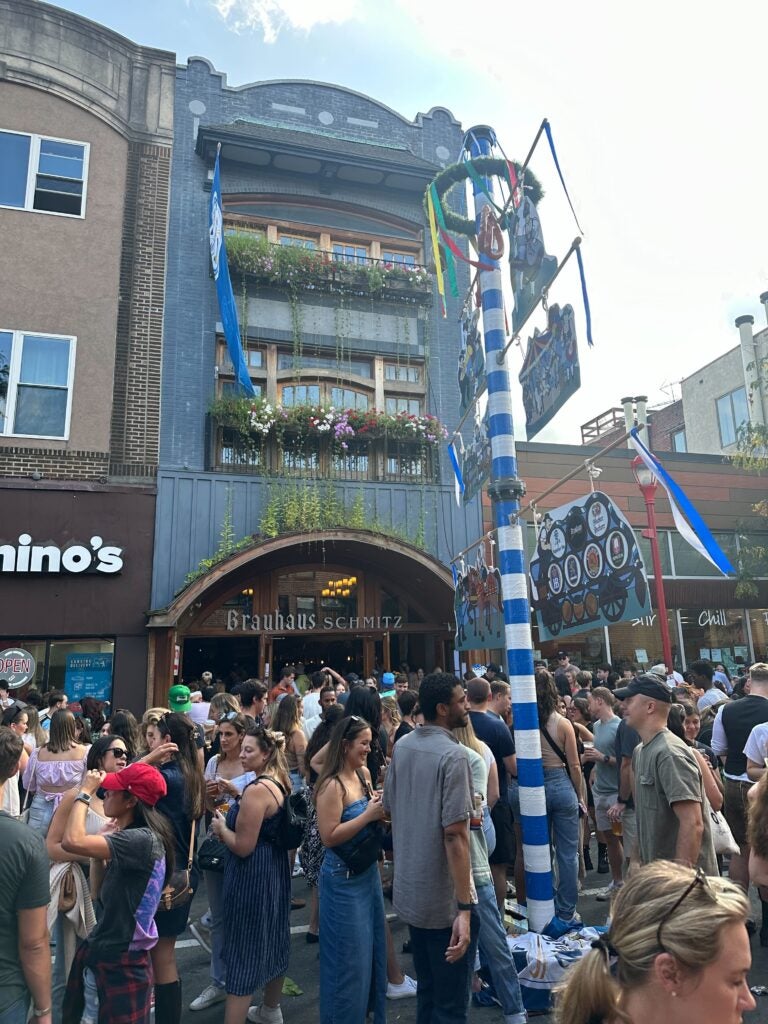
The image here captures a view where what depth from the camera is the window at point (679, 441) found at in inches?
1003

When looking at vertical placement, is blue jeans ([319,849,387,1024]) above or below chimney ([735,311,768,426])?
below

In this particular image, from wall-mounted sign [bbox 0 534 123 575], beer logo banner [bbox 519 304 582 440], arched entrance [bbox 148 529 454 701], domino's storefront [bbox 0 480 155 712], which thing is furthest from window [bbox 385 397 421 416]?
beer logo banner [bbox 519 304 582 440]

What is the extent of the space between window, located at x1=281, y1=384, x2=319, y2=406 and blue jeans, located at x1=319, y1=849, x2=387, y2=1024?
11.4 metres

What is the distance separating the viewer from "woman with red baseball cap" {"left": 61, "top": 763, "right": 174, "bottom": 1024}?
3.18m

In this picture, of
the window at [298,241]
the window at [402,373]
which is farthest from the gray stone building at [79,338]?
the window at [402,373]

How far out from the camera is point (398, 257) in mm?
16125

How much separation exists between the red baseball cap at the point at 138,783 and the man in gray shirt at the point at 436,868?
4.02ft

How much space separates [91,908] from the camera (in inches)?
169

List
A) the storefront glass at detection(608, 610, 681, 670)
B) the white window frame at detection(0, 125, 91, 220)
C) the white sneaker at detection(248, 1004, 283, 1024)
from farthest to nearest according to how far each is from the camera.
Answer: the storefront glass at detection(608, 610, 681, 670), the white window frame at detection(0, 125, 91, 220), the white sneaker at detection(248, 1004, 283, 1024)

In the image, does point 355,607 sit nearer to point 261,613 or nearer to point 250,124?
point 261,613

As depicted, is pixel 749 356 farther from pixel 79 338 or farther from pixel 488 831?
pixel 488 831

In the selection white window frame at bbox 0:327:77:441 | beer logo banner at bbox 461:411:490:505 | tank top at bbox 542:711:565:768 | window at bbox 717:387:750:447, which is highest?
window at bbox 717:387:750:447

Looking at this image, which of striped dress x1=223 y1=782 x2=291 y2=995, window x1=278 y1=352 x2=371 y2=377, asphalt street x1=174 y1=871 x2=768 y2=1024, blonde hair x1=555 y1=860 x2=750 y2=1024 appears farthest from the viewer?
window x1=278 y1=352 x2=371 y2=377

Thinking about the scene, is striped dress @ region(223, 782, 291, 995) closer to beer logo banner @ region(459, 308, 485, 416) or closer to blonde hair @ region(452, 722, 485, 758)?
blonde hair @ region(452, 722, 485, 758)
